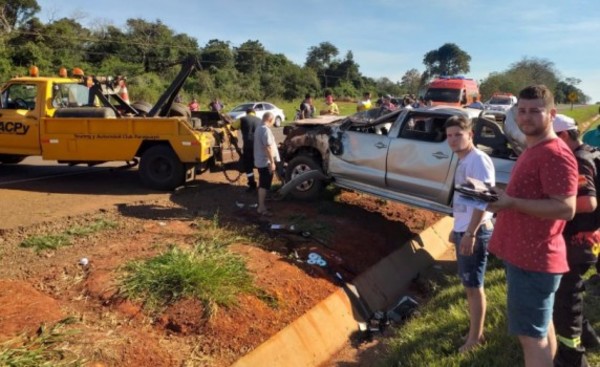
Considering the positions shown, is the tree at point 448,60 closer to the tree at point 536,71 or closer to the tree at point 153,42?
the tree at point 536,71

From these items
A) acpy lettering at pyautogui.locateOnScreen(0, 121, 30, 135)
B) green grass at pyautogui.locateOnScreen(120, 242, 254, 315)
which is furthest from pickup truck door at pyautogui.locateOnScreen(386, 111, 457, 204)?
acpy lettering at pyautogui.locateOnScreen(0, 121, 30, 135)

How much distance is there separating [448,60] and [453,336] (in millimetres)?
118235

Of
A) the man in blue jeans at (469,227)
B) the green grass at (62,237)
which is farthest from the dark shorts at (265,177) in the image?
the man in blue jeans at (469,227)

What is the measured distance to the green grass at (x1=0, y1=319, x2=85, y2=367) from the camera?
134 inches

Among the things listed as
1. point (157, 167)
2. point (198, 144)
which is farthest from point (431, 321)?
point (157, 167)

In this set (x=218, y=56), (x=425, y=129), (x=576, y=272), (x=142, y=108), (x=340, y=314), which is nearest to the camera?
(x=576, y=272)

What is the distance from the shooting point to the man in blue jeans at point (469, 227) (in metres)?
3.63

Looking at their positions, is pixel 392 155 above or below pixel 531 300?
above

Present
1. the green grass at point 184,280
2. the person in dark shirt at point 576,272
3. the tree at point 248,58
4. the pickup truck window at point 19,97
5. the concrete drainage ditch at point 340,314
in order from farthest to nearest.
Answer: the tree at point 248,58
the pickup truck window at point 19,97
the green grass at point 184,280
the concrete drainage ditch at point 340,314
the person in dark shirt at point 576,272

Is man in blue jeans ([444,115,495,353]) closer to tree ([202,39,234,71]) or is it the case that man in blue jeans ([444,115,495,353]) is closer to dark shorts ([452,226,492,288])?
dark shorts ([452,226,492,288])

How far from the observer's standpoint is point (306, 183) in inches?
333

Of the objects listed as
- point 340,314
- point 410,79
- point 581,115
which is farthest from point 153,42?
point 410,79

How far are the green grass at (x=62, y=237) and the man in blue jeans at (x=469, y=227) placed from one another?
14.7ft

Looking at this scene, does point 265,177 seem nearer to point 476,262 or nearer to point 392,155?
point 392,155
